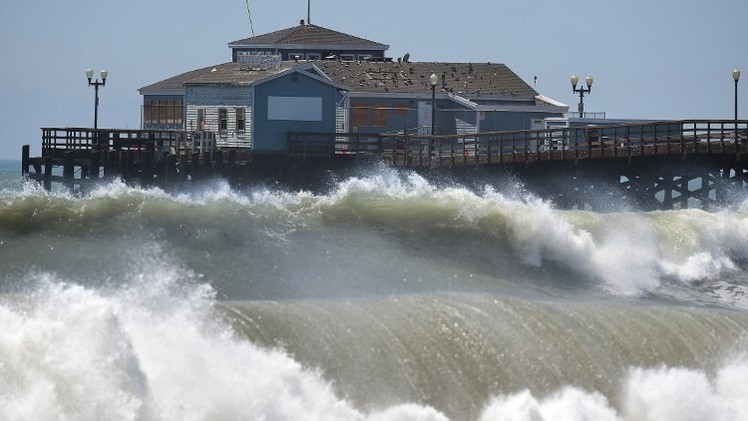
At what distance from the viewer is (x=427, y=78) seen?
63094 mm

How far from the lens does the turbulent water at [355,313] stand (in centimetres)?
1894

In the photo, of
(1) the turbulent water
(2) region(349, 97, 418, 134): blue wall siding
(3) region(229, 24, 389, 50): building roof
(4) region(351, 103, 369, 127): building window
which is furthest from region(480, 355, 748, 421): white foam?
(3) region(229, 24, 389, 50): building roof

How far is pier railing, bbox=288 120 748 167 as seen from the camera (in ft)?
151

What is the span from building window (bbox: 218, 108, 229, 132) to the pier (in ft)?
7.87

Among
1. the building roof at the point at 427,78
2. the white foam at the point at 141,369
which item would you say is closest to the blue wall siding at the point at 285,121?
the building roof at the point at 427,78

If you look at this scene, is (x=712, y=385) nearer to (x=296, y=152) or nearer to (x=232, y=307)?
(x=232, y=307)

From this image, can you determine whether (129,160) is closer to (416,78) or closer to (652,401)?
(416,78)

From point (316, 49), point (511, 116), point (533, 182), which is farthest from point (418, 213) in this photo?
point (316, 49)

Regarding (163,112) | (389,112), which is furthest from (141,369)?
(163,112)

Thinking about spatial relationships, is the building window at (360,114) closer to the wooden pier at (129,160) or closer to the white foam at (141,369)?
the wooden pier at (129,160)

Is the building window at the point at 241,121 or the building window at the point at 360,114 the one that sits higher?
the building window at the point at 360,114

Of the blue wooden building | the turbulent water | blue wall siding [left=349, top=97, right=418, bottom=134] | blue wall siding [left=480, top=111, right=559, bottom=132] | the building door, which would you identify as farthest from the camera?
blue wall siding [left=480, top=111, right=559, bottom=132]

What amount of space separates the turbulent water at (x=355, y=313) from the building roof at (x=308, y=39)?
3800cm

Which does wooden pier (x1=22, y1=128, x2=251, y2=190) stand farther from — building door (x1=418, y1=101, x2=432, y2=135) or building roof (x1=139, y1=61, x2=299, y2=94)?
building door (x1=418, y1=101, x2=432, y2=135)
